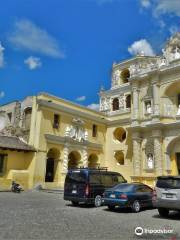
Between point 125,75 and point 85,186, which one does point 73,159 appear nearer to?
point 125,75

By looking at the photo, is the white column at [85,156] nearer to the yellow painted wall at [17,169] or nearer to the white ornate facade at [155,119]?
the white ornate facade at [155,119]

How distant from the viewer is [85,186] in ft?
50.1

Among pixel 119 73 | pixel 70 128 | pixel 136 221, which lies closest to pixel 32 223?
pixel 136 221

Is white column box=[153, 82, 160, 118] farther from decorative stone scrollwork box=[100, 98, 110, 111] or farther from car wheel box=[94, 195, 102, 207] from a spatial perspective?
car wheel box=[94, 195, 102, 207]

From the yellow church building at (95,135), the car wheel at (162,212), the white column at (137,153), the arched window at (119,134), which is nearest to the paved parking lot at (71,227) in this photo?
the car wheel at (162,212)

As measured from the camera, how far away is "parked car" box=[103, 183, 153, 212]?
44.6 ft

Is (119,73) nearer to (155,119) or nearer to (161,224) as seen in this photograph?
(155,119)

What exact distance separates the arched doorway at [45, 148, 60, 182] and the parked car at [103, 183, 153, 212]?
14552 mm

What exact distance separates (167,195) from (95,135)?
70.9 ft

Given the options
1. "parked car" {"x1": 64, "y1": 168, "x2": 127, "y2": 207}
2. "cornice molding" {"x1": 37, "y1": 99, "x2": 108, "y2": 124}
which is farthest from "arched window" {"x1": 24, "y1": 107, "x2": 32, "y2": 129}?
"parked car" {"x1": 64, "y1": 168, "x2": 127, "y2": 207}

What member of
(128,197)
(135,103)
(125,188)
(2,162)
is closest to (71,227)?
(128,197)

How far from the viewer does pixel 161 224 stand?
34.0 ft

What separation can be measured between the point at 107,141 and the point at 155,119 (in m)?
8.47

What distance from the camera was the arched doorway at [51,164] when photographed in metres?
28.3
